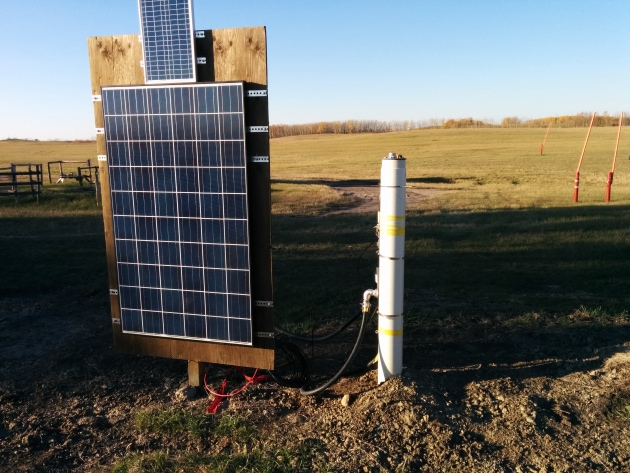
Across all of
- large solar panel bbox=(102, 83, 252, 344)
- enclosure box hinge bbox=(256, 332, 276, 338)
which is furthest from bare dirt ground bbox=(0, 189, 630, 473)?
large solar panel bbox=(102, 83, 252, 344)

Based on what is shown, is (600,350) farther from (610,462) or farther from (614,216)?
(614,216)

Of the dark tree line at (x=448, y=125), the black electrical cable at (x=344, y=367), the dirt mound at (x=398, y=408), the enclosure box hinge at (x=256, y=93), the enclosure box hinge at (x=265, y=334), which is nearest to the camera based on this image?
the dirt mound at (x=398, y=408)

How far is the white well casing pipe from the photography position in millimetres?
4840

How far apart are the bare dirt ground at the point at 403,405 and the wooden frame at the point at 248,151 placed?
1.43 feet

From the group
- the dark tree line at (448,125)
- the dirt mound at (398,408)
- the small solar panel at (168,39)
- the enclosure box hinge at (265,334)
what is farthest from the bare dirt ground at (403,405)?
the dark tree line at (448,125)

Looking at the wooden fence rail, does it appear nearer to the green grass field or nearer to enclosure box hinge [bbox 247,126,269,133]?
the green grass field

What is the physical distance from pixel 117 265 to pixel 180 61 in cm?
203

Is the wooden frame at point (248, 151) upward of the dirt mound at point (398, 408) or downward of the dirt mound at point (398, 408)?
upward

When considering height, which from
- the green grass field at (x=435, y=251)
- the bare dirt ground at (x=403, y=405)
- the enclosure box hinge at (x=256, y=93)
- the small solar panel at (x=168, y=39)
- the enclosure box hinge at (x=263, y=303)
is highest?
the small solar panel at (x=168, y=39)

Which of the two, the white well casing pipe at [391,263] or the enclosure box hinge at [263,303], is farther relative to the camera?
the enclosure box hinge at [263,303]

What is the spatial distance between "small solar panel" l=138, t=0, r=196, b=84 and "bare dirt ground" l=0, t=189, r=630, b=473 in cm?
301

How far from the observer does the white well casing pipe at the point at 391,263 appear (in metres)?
4.84

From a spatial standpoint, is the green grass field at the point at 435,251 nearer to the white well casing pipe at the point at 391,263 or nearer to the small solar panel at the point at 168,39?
the white well casing pipe at the point at 391,263

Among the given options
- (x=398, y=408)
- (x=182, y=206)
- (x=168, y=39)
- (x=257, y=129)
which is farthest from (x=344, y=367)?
(x=168, y=39)
